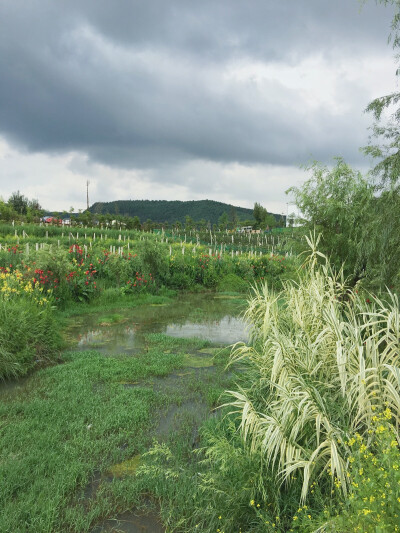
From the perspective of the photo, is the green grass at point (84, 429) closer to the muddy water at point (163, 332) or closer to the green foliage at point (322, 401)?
the muddy water at point (163, 332)

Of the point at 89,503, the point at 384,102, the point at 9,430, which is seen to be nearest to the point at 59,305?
the point at 9,430

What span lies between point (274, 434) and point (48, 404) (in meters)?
2.74

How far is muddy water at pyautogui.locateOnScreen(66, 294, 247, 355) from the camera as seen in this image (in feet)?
22.6

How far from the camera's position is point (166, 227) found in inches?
2168

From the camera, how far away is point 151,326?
27.2 feet

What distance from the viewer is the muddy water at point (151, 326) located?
22.6 ft

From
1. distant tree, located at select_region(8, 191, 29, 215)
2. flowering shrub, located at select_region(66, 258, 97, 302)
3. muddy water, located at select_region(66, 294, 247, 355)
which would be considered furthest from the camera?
distant tree, located at select_region(8, 191, 29, 215)

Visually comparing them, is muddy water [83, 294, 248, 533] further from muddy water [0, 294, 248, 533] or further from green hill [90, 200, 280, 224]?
green hill [90, 200, 280, 224]

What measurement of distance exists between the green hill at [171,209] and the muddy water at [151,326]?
3213 inches

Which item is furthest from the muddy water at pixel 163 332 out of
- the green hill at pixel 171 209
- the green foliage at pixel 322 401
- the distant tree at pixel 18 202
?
the green hill at pixel 171 209

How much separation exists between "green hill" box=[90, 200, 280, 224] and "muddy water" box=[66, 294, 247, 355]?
81.6 m

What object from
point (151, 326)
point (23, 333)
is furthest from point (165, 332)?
point (23, 333)

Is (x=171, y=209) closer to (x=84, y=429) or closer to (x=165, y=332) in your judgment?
(x=165, y=332)

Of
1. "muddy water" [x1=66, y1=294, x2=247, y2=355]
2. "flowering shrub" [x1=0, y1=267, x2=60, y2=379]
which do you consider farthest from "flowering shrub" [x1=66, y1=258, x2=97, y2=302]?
"flowering shrub" [x1=0, y1=267, x2=60, y2=379]
